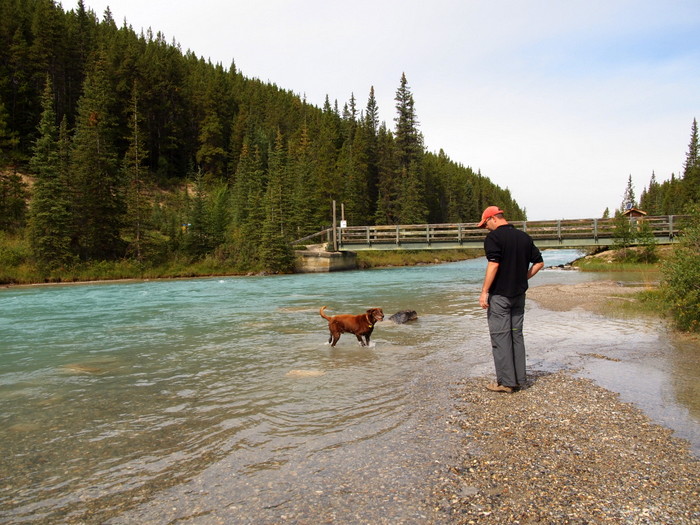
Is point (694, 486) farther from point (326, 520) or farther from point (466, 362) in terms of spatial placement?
point (466, 362)

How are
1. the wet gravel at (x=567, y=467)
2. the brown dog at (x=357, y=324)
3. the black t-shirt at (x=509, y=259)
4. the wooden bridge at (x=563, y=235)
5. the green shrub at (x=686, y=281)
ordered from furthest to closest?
1. the wooden bridge at (x=563, y=235)
2. the brown dog at (x=357, y=324)
3. the green shrub at (x=686, y=281)
4. the black t-shirt at (x=509, y=259)
5. the wet gravel at (x=567, y=467)

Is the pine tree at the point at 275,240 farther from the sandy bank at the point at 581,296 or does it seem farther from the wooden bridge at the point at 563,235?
the sandy bank at the point at 581,296

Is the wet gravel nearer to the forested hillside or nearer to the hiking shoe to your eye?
the hiking shoe

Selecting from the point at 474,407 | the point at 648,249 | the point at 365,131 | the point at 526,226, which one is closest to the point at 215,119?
the point at 365,131

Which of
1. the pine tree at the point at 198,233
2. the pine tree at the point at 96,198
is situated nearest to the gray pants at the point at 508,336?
the pine tree at the point at 96,198

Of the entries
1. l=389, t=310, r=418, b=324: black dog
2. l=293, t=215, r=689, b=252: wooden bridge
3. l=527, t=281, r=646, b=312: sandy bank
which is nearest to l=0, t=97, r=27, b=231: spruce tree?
l=293, t=215, r=689, b=252: wooden bridge

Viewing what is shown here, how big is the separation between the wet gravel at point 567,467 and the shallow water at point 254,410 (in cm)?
30

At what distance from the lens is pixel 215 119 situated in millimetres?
74875

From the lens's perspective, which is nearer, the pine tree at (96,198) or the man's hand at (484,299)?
the man's hand at (484,299)

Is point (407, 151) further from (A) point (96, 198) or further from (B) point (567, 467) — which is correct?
(B) point (567, 467)

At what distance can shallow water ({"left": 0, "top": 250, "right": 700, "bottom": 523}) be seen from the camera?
154 inches

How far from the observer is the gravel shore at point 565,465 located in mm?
3393

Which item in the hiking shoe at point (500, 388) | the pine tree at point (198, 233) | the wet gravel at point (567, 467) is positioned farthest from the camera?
the pine tree at point (198, 233)

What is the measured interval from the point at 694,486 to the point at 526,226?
117 ft
